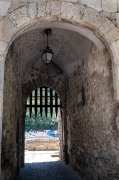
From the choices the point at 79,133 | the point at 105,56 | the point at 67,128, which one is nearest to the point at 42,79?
the point at 67,128

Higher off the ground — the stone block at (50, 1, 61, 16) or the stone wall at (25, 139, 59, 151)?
the stone block at (50, 1, 61, 16)

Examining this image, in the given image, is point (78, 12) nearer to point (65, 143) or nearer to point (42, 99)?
point (65, 143)

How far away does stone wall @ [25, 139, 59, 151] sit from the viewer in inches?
448

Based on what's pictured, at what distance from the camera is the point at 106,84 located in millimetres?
3145

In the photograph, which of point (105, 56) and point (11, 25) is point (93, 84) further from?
point (11, 25)

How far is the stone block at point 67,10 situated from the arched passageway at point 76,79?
1cm

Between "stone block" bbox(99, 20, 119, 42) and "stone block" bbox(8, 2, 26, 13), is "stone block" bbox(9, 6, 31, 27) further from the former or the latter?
"stone block" bbox(99, 20, 119, 42)

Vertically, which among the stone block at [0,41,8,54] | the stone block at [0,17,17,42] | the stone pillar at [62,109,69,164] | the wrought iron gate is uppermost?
the stone block at [0,17,17,42]

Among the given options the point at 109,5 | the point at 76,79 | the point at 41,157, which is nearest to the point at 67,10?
the point at 109,5

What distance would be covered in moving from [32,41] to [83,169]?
3.17 metres

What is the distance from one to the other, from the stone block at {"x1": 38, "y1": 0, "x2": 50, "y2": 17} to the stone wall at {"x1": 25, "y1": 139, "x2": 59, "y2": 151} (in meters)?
9.79

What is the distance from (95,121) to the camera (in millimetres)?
3559

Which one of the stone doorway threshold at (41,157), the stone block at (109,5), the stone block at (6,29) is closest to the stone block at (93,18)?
the stone block at (109,5)

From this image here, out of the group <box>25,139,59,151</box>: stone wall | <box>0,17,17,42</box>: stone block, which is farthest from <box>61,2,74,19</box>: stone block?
<box>25,139,59,151</box>: stone wall
